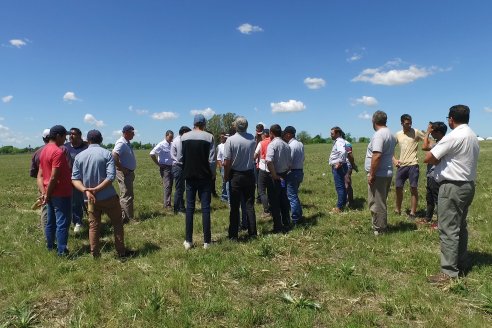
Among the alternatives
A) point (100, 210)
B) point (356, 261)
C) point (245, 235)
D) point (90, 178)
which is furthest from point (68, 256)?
point (356, 261)

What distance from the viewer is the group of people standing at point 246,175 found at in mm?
5344

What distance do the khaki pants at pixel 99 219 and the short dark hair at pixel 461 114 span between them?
5.82 meters

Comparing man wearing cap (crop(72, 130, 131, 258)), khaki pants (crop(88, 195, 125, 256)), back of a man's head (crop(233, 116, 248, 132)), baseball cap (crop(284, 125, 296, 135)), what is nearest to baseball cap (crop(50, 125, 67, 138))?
man wearing cap (crop(72, 130, 131, 258))

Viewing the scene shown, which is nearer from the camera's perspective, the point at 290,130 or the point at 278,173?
the point at 278,173

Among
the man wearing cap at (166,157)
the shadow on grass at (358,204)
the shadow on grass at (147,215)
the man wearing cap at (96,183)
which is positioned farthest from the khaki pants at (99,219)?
the shadow on grass at (358,204)

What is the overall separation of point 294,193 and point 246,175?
1984mm

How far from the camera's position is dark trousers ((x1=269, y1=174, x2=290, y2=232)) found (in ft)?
26.5

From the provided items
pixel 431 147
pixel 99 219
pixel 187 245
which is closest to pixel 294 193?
pixel 187 245

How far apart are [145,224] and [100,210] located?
2687 millimetres

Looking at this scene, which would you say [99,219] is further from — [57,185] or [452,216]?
[452,216]

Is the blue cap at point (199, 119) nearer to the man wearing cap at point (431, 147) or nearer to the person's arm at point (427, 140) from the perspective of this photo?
the man wearing cap at point (431, 147)

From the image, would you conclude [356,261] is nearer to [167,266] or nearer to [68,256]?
[167,266]

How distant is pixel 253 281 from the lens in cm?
552

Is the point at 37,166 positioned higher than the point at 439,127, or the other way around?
the point at 439,127
